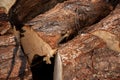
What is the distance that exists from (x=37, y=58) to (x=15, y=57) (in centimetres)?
52

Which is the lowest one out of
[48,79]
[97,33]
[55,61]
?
[48,79]

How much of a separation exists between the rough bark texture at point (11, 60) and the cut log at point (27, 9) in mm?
828

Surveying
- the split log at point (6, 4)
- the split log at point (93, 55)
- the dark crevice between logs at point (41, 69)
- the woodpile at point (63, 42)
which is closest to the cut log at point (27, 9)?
the woodpile at point (63, 42)

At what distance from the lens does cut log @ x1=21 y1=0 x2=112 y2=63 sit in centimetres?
573

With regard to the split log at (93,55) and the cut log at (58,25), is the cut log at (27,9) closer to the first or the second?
the cut log at (58,25)

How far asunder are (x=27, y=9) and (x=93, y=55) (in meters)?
2.86

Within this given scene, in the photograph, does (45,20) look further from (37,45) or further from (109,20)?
(109,20)

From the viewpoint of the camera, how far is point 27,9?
7.11 metres

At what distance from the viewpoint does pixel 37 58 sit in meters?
5.68

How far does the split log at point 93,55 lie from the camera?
482cm

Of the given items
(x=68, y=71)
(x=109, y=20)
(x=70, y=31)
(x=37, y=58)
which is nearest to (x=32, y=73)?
(x=37, y=58)

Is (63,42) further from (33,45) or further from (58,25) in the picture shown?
(33,45)

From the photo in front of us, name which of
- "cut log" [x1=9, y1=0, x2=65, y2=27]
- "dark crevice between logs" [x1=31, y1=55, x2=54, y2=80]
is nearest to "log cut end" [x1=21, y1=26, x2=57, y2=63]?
"dark crevice between logs" [x1=31, y1=55, x2=54, y2=80]

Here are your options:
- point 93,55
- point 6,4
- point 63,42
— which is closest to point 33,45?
point 63,42
